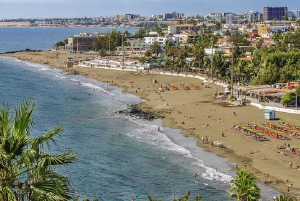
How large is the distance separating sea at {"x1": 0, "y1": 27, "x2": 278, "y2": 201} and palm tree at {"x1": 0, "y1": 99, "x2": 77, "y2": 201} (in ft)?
57.5

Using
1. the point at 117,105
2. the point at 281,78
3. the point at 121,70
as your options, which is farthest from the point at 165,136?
the point at 121,70

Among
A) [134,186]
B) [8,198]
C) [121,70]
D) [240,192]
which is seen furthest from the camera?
[121,70]

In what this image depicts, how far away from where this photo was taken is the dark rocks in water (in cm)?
5716

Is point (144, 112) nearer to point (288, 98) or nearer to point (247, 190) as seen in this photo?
point (288, 98)

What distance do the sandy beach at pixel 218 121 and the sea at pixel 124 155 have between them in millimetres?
1506

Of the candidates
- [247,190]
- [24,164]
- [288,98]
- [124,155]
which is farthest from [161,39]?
→ [24,164]

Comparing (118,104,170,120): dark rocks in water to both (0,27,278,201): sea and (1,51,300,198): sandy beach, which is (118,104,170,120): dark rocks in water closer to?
(1,51,300,198): sandy beach

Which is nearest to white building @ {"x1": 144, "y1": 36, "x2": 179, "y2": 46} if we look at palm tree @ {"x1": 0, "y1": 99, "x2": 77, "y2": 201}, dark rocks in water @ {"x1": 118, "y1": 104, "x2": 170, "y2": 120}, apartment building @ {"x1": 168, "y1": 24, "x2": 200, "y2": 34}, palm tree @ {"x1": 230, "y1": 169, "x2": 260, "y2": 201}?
apartment building @ {"x1": 168, "y1": 24, "x2": 200, "y2": 34}

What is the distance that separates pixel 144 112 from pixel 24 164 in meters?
51.5

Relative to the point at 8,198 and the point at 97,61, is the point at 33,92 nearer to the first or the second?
the point at 97,61

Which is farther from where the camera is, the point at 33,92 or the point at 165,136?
the point at 33,92

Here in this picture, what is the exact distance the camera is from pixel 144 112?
59594 mm

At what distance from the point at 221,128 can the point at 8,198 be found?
42.5 metres

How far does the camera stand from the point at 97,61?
118m
